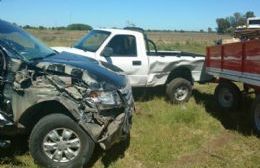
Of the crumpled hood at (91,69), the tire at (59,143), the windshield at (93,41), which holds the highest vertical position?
the windshield at (93,41)

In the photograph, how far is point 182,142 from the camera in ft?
24.4

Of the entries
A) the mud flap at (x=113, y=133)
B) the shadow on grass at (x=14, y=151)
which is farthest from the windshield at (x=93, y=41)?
the mud flap at (x=113, y=133)

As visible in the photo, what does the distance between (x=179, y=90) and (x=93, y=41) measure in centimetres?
258

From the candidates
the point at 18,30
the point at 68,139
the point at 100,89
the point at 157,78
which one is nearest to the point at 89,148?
the point at 68,139

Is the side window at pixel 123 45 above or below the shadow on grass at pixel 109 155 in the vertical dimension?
above

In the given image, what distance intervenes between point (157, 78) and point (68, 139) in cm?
537

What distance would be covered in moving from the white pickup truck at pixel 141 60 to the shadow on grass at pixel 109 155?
3106mm

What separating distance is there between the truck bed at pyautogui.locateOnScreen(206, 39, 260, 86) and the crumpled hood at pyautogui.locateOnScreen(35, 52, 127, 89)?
9.52 ft

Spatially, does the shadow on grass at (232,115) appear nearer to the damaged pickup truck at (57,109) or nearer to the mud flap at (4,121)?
the damaged pickup truck at (57,109)

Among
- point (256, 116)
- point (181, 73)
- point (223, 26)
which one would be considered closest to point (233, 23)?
point (223, 26)

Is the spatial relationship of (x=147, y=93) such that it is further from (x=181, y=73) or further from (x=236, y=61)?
(x=236, y=61)

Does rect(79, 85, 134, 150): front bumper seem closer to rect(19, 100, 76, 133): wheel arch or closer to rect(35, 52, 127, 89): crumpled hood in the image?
rect(19, 100, 76, 133): wheel arch

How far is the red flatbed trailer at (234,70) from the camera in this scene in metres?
8.10

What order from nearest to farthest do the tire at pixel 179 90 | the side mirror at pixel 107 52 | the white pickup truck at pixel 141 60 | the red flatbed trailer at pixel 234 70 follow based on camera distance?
the red flatbed trailer at pixel 234 70 → the side mirror at pixel 107 52 → the white pickup truck at pixel 141 60 → the tire at pixel 179 90
